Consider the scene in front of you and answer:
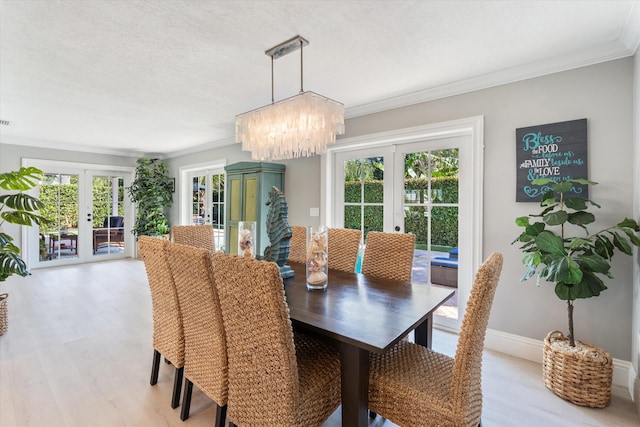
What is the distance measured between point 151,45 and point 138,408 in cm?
236

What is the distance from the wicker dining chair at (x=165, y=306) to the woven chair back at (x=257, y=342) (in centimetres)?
57

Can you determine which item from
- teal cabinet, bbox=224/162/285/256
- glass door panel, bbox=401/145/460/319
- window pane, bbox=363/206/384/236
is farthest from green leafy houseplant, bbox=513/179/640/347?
teal cabinet, bbox=224/162/285/256

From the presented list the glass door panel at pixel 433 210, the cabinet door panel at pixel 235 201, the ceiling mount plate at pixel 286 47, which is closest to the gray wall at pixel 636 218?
the glass door panel at pixel 433 210

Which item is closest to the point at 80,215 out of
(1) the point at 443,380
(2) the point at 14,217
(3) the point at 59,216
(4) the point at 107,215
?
A: (3) the point at 59,216

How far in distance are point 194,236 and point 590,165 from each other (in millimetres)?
3235

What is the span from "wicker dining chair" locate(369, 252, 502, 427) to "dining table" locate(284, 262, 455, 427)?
0.36ft

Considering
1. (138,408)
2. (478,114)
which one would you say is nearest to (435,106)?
(478,114)

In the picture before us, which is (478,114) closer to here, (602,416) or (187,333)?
(602,416)

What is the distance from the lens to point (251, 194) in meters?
4.20

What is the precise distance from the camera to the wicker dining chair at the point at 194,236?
2.74 m

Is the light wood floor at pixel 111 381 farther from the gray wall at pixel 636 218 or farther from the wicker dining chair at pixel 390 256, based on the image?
the wicker dining chair at pixel 390 256

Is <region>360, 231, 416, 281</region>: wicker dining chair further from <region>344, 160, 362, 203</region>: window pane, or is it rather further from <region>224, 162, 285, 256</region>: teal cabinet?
<region>224, 162, 285, 256</region>: teal cabinet

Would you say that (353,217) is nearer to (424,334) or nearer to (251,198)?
(251,198)

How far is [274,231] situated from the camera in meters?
2.03
